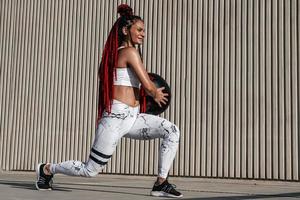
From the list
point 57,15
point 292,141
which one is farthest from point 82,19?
point 292,141

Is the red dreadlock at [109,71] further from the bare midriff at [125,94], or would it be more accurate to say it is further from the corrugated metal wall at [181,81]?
the corrugated metal wall at [181,81]

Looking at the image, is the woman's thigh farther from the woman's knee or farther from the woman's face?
the woman's face

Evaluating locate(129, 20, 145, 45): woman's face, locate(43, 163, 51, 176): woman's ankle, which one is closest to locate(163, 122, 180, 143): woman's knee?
locate(129, 20, 145, 45): woman's face

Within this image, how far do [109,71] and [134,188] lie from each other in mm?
1734

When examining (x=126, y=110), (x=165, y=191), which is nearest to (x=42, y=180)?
(x=126, y=110)

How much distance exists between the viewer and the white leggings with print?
439 centimetres

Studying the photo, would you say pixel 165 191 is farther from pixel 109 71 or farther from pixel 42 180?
pixel 42 180

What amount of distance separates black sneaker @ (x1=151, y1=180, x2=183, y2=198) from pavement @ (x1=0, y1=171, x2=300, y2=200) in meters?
0.08

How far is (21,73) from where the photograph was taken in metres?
10.9

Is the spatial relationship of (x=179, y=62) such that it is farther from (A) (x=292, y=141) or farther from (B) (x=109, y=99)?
(B) (x=109, y=99)

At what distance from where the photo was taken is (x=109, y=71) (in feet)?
14.9

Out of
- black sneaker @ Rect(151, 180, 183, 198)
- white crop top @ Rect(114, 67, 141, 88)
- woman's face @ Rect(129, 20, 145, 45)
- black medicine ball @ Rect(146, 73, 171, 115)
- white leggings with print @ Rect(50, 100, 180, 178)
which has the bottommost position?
black sneaker @ Rect(151, 180, 183, 198)

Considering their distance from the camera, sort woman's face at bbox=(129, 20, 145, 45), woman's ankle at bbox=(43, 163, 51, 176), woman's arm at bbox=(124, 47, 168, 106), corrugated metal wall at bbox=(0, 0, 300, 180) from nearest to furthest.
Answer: woman's arm at bbox=(124, 47, 168, 106) < woman's face at bbox=(129, 20, 145, 45) < woman's ankle at bbox=(43, 163, 51, 176) < corrugated metal wall at bbox=(0, 0, 300, 180)

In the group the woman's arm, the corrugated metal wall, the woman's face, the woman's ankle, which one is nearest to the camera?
the woman's arm
